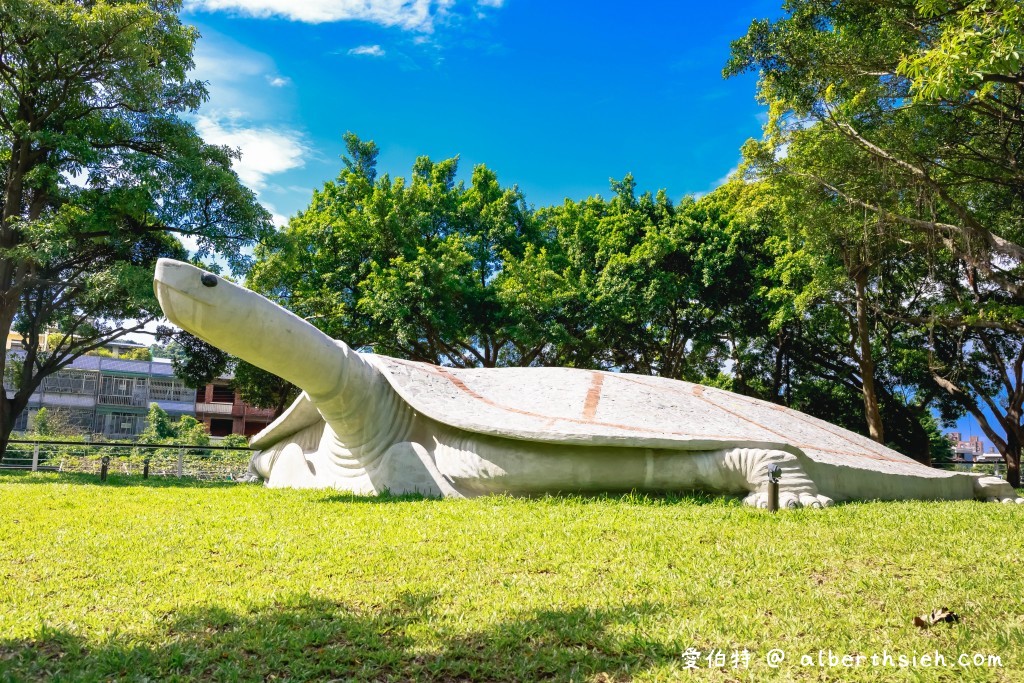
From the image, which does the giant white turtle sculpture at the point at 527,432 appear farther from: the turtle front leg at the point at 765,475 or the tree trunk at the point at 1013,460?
the tree trunk at the point at 1013,460

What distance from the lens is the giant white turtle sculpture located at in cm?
725

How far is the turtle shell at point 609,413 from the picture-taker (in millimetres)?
7480

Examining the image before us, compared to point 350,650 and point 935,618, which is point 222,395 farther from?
point 935,618

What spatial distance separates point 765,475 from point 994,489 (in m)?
4.31

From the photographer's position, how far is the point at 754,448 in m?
7.43

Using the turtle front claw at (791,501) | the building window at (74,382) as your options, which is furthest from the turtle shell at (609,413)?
the building window at (74,382)

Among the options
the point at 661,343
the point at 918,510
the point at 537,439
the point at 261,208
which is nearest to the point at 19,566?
the point at 537,439

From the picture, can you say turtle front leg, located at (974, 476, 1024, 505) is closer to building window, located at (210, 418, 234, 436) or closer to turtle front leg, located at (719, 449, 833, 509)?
turtle front leg, located at (719, 449, 833, 509)

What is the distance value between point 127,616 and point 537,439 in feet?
14.6

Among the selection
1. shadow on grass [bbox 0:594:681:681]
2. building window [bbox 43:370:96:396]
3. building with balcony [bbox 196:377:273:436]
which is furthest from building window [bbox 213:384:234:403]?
shadow on grass [bbox 0:594:681:681]

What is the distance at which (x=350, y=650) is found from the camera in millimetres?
3281

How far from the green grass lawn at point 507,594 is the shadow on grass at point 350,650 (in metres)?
0.01

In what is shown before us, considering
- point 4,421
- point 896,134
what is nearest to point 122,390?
point 4,421

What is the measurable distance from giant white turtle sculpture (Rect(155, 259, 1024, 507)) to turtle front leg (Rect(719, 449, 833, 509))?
0.05ft
